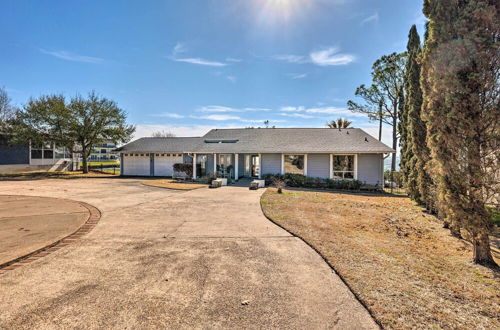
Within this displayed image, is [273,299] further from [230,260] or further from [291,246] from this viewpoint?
[291,246]

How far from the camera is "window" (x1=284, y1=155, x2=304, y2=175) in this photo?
677 inches

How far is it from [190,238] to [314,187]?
484 inches

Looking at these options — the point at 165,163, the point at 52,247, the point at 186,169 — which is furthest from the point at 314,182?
the point at 165,163

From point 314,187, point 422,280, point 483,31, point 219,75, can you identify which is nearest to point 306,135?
point 314,187

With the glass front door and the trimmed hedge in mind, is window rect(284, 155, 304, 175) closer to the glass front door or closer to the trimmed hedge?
the trimmed hedge

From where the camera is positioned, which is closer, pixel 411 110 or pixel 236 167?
pixel 411 110

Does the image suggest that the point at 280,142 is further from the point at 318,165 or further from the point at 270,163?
the point at 318,165

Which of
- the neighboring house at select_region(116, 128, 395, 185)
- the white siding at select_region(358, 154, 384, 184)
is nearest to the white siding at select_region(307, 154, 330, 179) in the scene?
the neighboring house at select_region(116, 128, 395, 185)

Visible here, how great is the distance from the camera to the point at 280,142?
61.3 ft

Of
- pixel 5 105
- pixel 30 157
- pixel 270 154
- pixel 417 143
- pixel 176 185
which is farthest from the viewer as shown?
pixel 5 105

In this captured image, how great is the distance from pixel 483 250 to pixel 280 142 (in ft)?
48.9

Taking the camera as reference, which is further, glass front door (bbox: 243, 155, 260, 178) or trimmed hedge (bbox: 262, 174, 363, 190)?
glass front door (bbox: 243, 155, 260, 178)

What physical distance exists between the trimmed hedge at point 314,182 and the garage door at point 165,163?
34.0ft

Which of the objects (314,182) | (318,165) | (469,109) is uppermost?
(469,109)
